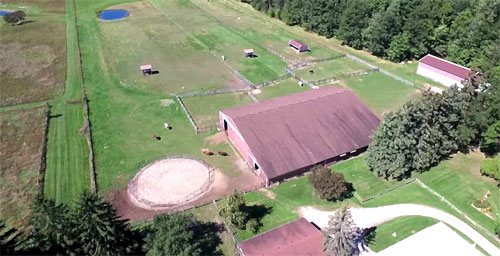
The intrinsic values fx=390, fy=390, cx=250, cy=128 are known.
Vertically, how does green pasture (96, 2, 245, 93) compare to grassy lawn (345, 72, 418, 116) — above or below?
below

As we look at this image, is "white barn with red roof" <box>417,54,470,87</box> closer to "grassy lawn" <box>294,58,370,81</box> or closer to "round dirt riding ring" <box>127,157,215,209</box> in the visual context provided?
"grassy lawn" <box>294,58,370,81</box>

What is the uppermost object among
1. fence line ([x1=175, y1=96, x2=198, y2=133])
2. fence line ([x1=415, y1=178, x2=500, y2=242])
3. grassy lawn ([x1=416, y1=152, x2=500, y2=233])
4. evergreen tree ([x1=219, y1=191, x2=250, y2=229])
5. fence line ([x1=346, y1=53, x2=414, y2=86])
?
Answer: fence line ([x1=346, y1=53, x2=414, y2=86])

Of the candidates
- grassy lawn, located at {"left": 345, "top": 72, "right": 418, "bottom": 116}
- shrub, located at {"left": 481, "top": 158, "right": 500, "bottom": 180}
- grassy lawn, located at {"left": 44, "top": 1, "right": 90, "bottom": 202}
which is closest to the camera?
shrub, located at {"left": 481, "top": 158, "right": 500, "bottom": 180}

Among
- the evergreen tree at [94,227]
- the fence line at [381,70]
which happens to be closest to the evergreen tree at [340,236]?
the evergreen tree at [94,227]

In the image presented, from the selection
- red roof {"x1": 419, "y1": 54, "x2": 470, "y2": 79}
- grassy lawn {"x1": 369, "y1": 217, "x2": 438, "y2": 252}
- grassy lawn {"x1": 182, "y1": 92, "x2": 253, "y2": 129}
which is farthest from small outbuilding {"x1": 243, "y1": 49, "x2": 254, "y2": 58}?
A: grassy lawn {"x1": 369, "y1": 217, "x2": 438, "y2": 252}

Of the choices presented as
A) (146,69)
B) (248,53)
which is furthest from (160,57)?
(248,53)

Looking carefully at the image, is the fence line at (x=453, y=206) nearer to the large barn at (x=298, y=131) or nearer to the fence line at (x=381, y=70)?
the large barn at (x=298, y=131)
